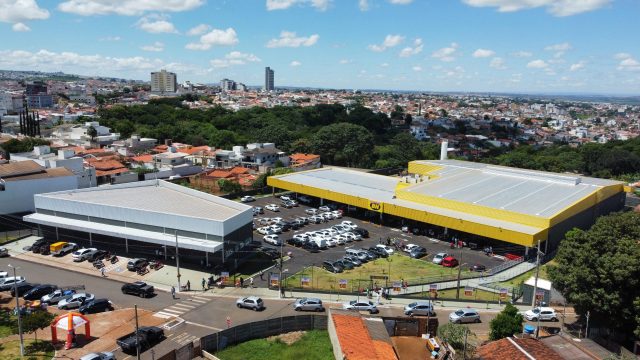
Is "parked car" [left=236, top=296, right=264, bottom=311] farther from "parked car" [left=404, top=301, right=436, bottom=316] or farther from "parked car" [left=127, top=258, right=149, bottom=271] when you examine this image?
"parked car" [left=127, top=258, right=149, bottom=271]

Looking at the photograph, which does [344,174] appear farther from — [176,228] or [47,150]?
[47,150]

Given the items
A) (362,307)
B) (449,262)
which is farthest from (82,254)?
(449,262)

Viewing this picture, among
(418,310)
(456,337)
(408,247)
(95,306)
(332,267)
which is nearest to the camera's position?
(456,337)

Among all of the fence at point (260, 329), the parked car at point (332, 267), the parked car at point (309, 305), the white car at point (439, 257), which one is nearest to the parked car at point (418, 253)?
the white car at point (439, 257)

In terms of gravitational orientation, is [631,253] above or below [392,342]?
above

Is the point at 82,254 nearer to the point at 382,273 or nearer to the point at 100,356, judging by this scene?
the point at 100,356

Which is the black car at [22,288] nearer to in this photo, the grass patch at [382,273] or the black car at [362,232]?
the grass patch at [382,273]

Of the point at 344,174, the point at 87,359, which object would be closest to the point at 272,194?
the point at 344,174
